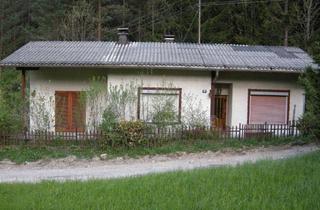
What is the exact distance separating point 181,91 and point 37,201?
11626 millimetres

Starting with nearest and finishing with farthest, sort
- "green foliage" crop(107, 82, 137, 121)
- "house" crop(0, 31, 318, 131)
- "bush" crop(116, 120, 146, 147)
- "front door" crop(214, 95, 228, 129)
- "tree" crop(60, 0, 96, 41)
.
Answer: "bush" crop(116, 120, 146, 147), "green foliage" crop(107, 82, 137, 121), "house" crop(0, 31, 318, 131), "front door" crop(214, 95, 228, 129), "tree" crop(60, 0, 96, 41)

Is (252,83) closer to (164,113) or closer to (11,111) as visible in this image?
(164,113)

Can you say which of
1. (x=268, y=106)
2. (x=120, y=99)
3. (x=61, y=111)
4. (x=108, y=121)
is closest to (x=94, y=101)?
(x=120, y=99)

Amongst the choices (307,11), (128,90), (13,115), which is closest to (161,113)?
(128,90)

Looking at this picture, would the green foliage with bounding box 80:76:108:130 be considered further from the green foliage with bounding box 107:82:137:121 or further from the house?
the green foliage with bounding box 107:82:137:121

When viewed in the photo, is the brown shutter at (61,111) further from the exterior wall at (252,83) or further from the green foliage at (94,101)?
the exterior wall at (252,83)

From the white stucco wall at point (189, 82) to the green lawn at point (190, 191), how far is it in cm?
901

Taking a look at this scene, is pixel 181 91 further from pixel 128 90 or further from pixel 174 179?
pixel 174 179

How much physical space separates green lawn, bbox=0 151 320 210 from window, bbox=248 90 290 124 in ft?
32.3

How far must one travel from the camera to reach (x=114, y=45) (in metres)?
20.8

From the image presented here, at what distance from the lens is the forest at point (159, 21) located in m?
31.5

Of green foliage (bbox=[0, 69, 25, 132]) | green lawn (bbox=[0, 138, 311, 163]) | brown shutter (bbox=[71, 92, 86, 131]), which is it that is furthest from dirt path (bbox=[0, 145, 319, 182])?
brown shutter (bbox=[71, 92, 86, 131])

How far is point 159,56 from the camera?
18.8 m

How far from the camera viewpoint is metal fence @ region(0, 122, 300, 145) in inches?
599
